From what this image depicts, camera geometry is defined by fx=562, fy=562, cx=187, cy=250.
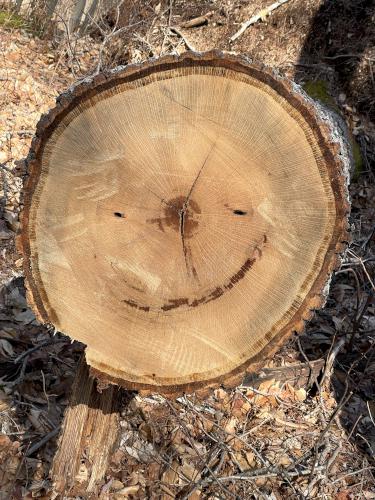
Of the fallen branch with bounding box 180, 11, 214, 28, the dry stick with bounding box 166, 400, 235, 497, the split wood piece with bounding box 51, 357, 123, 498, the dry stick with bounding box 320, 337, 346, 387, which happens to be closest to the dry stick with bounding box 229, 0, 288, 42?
the fallen branch with bounding box 180, 11, 214, 28

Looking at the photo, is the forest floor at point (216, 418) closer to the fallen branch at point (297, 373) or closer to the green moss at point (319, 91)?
the fallen branch at point (297, 373)

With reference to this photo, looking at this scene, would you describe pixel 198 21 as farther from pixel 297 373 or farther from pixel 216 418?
pixel 216 418

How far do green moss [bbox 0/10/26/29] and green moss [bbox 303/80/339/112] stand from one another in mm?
3368

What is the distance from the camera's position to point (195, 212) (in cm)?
191

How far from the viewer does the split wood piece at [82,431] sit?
2246 millimetres

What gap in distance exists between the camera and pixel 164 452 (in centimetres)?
271

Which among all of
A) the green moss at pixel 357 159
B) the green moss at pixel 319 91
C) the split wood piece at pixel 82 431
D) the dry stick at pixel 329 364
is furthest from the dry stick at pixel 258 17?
the split wood piece at pixel 82 431

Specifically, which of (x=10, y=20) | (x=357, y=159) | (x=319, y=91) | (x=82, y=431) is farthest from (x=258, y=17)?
(x=82, y=431)

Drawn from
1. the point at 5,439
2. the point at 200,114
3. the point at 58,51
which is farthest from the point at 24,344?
the point at 58,51

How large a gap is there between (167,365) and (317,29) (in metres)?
5.37

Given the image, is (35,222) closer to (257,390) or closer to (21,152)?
(257,390)

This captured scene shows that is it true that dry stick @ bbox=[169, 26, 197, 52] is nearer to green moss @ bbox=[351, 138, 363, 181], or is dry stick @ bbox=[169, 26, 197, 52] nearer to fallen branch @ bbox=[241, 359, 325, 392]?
green moss @ bbox=[351, 138, 363, 181]

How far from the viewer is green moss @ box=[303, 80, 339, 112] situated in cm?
586

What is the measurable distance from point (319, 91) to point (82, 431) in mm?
4751
